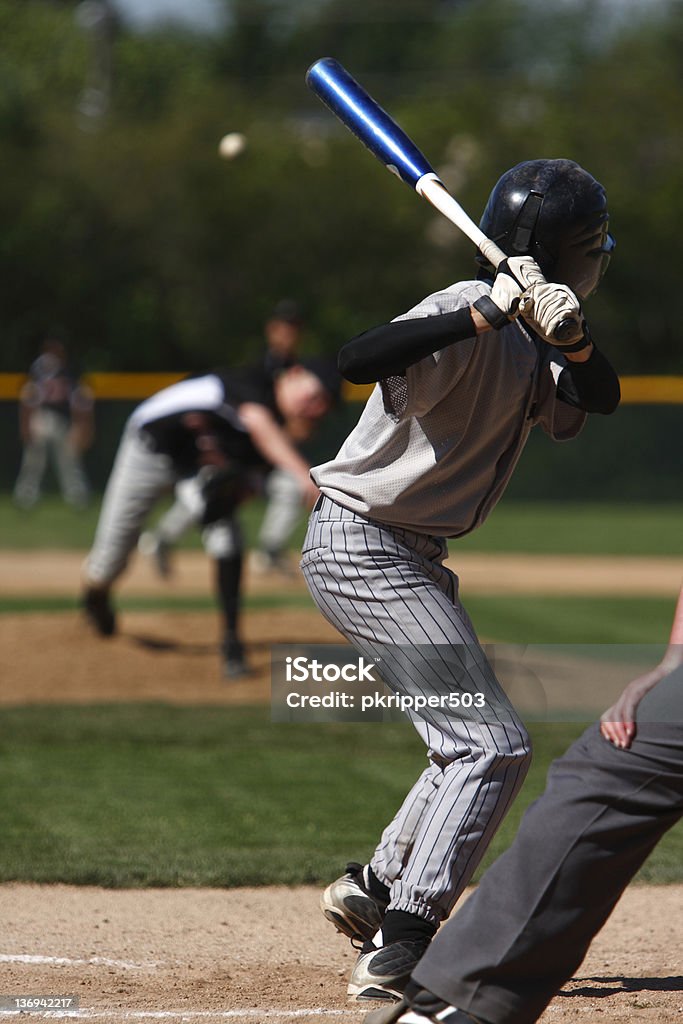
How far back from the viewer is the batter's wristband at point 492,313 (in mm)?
2777

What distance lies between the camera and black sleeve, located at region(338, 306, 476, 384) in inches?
109

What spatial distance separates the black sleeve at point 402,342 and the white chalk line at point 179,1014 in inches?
50.8

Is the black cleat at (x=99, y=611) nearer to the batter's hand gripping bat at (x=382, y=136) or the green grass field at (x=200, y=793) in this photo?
the green grass field at (x=200, y=793)

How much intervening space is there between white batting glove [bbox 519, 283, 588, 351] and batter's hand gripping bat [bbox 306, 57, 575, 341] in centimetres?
34

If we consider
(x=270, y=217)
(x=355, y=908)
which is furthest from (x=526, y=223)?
(x=270, y=217)

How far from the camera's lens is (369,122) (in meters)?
3.46

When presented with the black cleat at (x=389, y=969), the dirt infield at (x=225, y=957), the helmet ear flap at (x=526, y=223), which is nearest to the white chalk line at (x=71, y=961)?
the dirt infield at (x=225, y=957)

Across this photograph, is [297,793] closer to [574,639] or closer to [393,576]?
[393,576]

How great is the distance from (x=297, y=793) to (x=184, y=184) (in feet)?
65.6

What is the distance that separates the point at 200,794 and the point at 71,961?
79.5 inches

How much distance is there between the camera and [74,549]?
14273mm

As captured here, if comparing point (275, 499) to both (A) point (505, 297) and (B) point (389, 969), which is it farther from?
(A) point (505, 297)

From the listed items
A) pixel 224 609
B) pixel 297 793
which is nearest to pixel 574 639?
pixel 224 609

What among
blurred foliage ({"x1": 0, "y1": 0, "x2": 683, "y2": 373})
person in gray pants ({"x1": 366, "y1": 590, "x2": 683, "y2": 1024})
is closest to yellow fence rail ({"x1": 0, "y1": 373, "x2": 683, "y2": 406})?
blurred foliage ({"x1": 0, "y1": 0, "x2": 683, "y2": 373})
